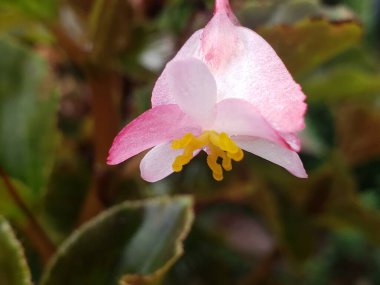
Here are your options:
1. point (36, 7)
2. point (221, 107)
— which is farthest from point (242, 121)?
point (36, 7)

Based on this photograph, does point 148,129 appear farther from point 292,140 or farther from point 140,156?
point 140,156

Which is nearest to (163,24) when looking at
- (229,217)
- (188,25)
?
(188,25)

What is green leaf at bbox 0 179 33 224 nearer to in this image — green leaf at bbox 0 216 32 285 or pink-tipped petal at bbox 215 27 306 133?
green leaf at bbox 0 216 32 285

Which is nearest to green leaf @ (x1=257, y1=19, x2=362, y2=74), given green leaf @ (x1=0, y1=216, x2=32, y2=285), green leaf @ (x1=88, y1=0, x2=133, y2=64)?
green leaf @ (x1=88, y1=0, x2=133, y2=64)

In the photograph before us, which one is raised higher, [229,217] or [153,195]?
[153,195]

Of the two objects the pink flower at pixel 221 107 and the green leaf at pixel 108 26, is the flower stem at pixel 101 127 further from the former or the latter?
the pink flower at pixel 221 107

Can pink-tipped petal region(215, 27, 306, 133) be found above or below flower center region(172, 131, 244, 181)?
above

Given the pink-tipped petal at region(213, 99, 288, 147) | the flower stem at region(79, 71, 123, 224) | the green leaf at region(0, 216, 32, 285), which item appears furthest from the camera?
the flower stem at region(79, 71, 123, 224)

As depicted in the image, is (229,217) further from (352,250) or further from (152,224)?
(152,224)
